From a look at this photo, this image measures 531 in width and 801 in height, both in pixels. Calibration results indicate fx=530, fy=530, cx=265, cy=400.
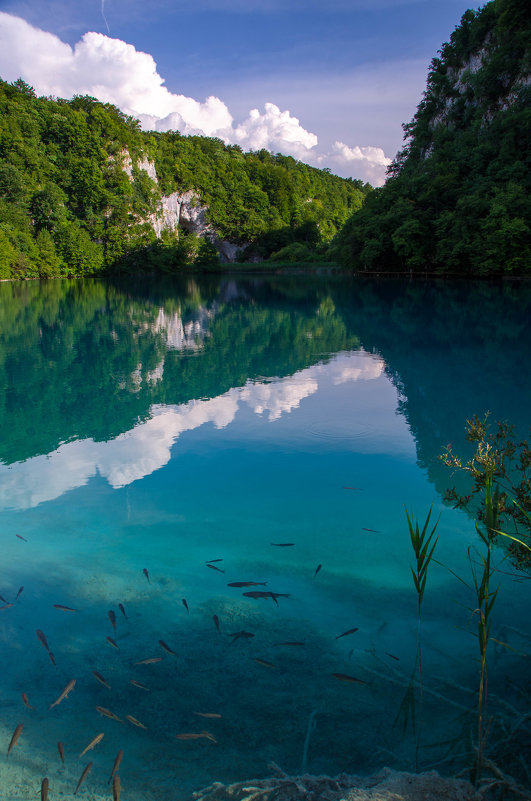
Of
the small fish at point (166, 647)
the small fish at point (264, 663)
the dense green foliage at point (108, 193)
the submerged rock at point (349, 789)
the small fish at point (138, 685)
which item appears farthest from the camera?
the dense green foliage at point (108, 193)

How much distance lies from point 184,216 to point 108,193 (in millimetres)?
24935

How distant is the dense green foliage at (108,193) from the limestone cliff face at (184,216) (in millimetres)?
1066

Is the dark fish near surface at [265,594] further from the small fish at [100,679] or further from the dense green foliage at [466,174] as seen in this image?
the dense green foliage at [466,174]

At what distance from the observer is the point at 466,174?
148ft

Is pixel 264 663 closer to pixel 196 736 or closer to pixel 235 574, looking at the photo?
pixel 196 736

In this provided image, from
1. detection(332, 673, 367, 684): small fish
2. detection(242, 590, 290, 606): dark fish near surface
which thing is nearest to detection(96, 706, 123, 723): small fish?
detection(332, 673, 367, 684): small fish

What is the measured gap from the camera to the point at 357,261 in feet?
178

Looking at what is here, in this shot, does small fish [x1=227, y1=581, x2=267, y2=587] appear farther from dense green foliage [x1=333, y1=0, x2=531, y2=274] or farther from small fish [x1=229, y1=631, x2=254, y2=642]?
dense green foliage [x1=333, y1=0, x2=531, y2=274]

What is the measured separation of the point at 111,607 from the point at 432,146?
63.5 metres

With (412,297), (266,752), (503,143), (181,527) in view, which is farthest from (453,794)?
(503,143)

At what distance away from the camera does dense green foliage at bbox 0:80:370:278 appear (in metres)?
60.5

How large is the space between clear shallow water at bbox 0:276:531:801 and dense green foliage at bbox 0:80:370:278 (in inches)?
1912

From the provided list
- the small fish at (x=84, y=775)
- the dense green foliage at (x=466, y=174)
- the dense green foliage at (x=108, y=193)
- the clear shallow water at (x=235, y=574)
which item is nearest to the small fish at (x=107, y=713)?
the clear shallow water at (x=235, y=574)

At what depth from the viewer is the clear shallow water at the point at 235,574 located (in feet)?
9.50
